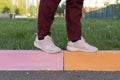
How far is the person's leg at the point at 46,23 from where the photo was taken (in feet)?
12.3

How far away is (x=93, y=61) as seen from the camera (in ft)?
12.4

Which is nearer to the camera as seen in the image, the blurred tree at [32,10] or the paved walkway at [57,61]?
the paved walkway at [57,61]

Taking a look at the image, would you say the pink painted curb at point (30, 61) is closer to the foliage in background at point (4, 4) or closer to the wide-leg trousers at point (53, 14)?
the wide-leg trousers at point (53, 14)

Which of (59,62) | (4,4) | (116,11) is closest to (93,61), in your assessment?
(59,62)

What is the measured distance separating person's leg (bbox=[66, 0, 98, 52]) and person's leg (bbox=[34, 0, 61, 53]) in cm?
14

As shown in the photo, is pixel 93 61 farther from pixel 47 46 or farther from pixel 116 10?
pixel 116 10

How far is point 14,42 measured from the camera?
441 cm

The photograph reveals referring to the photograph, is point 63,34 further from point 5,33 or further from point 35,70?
point 35,70

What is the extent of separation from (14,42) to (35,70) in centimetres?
76

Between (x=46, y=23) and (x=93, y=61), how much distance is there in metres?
0.58

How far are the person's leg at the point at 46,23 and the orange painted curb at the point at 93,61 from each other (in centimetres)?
16

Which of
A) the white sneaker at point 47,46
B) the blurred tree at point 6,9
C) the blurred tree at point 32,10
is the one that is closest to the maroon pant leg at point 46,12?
the white sneaker at point 47,46

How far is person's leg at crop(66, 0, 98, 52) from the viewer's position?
12.5 feet
